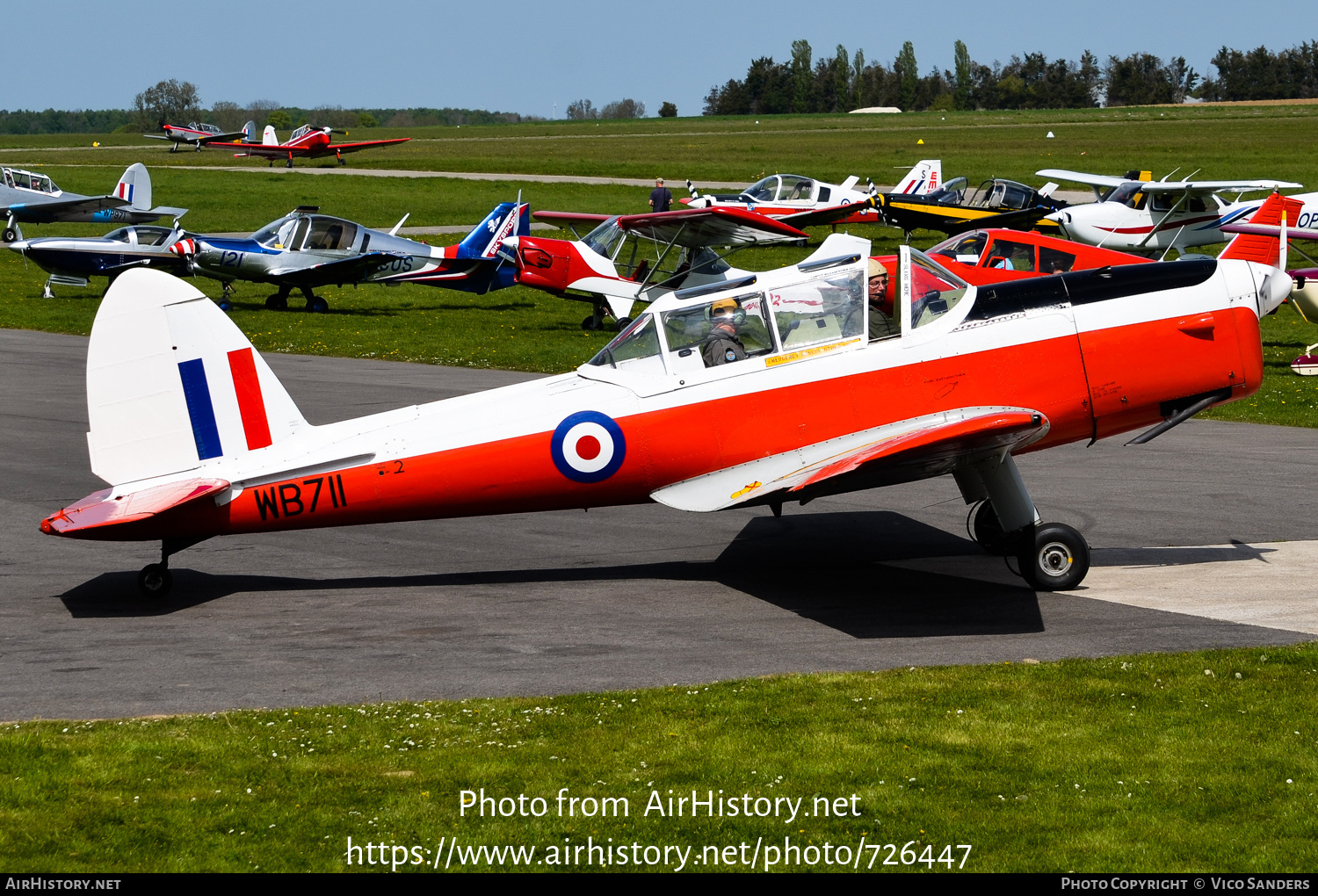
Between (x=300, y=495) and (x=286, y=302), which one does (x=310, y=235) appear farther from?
(x=300, y=495)

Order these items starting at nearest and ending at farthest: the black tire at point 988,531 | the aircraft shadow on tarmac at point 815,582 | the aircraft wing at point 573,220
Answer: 1. the aircraft shadow on tarmac at point 815,582
2. the black tire at point 988,531
3. the aircraft wing at point 573,220

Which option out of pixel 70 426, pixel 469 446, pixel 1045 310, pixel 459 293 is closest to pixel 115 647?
pixel 469 446

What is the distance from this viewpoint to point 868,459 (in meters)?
8.55

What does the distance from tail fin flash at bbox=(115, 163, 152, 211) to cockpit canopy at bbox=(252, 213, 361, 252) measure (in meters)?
16.5

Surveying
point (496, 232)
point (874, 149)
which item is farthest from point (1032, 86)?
point (496, 232)

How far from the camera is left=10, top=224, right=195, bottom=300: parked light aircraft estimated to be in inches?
1182

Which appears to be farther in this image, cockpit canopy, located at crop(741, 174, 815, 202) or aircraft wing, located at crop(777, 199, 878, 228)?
cockpit canopy, located at crop(741, 174, 815, 202)

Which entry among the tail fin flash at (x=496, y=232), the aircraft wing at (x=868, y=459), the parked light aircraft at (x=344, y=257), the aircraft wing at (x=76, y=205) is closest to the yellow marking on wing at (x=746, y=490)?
the aircraft wing at (x=868, y=459)

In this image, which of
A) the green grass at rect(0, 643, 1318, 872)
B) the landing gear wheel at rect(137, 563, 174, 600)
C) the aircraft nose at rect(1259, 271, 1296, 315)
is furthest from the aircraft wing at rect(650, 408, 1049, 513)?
the landing gear wheel at rect(137, 563, 174, 600)

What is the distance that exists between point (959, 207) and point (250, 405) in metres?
29.2

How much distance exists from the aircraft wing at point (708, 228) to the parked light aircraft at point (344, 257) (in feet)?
17.2

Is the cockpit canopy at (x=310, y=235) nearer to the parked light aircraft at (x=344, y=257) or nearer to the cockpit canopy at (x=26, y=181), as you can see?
the parked light aircraft at (x=344, y=257)

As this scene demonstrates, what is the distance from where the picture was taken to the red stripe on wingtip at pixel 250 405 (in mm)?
9578

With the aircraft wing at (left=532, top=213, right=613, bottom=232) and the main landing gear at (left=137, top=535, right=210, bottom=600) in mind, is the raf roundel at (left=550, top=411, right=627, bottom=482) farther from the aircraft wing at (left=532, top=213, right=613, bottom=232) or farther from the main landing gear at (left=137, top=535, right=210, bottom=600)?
the aircraft wing at (left=532, top=213, right=613, bottom=232)
